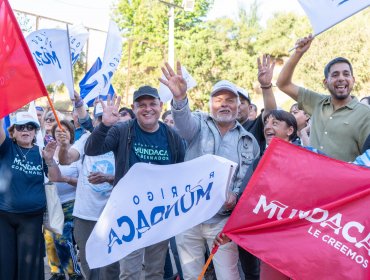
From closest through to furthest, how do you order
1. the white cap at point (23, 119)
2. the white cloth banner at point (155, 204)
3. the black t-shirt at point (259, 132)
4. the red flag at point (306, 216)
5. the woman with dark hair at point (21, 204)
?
1. the red flag at point (306, 216)
2. the white cloth banner at point (155, 204)
3. the woman with dark hair at point (21, 204)
4. the white cap at point (23, 119)
5. the black t-shirt at point (259, 132)

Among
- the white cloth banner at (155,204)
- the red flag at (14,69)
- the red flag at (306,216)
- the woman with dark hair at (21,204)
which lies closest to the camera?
the red flag at (306,216)

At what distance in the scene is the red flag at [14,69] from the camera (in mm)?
3861

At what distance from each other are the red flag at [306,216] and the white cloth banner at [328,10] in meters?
1.33

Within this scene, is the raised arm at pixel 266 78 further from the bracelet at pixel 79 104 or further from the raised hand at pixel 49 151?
the bracelet at pixel 79 104

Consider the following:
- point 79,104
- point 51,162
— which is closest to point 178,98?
point 51,162

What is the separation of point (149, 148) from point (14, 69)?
1.25 meters

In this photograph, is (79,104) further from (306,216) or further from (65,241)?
(306,216)

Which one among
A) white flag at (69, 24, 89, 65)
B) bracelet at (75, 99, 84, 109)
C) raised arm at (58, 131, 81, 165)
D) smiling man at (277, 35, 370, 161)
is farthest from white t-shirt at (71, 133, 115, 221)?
white flag at (69, 24, 89, 65)

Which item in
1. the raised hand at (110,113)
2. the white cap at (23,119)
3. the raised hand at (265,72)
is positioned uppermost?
the raised hand at (265,72)

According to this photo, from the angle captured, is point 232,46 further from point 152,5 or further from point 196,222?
point 196,222

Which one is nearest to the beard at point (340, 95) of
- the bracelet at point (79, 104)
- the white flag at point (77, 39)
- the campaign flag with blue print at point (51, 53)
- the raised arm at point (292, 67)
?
the raised arm at point (292, 67)

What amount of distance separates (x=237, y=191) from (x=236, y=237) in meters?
0.63

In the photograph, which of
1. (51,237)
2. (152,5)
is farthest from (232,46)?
(51,237)

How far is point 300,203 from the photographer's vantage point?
3221 mm
